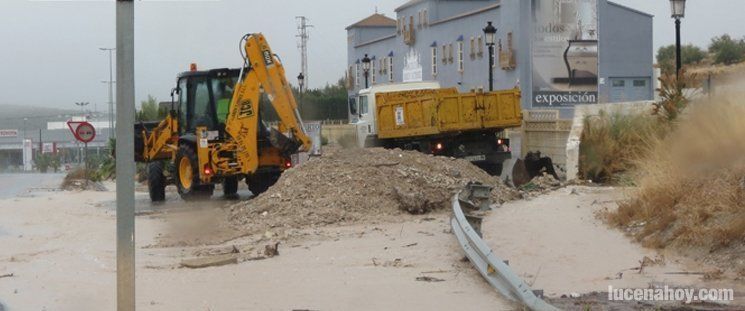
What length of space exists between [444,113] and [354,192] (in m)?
10.3

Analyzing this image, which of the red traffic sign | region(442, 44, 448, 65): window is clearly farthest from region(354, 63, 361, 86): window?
the red traffic sign

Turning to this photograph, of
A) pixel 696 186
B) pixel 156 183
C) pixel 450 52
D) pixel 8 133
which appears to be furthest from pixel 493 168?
pixel 8 133

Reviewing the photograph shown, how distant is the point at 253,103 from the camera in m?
22.6

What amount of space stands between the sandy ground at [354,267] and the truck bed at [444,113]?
10221 mm

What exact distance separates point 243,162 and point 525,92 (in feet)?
132

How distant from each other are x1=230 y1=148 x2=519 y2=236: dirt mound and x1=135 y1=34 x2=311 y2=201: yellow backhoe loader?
9.70 feet

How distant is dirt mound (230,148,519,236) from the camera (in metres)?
16.9

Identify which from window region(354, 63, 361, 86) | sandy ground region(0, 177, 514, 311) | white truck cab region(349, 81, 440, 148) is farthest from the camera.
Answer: window region(354, 63, 361, 86)

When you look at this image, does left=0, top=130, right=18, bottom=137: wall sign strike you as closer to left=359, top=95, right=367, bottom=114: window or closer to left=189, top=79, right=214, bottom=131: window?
left=359, top=95, right=367, bottom=114: window

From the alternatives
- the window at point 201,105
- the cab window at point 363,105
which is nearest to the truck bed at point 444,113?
the cab window at point 363,105

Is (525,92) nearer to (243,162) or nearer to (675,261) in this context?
(243,162)

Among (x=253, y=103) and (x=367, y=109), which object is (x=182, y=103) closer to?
(x=253, y=103)

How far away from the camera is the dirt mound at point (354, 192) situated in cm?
1692

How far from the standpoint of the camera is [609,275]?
32.8 feet
